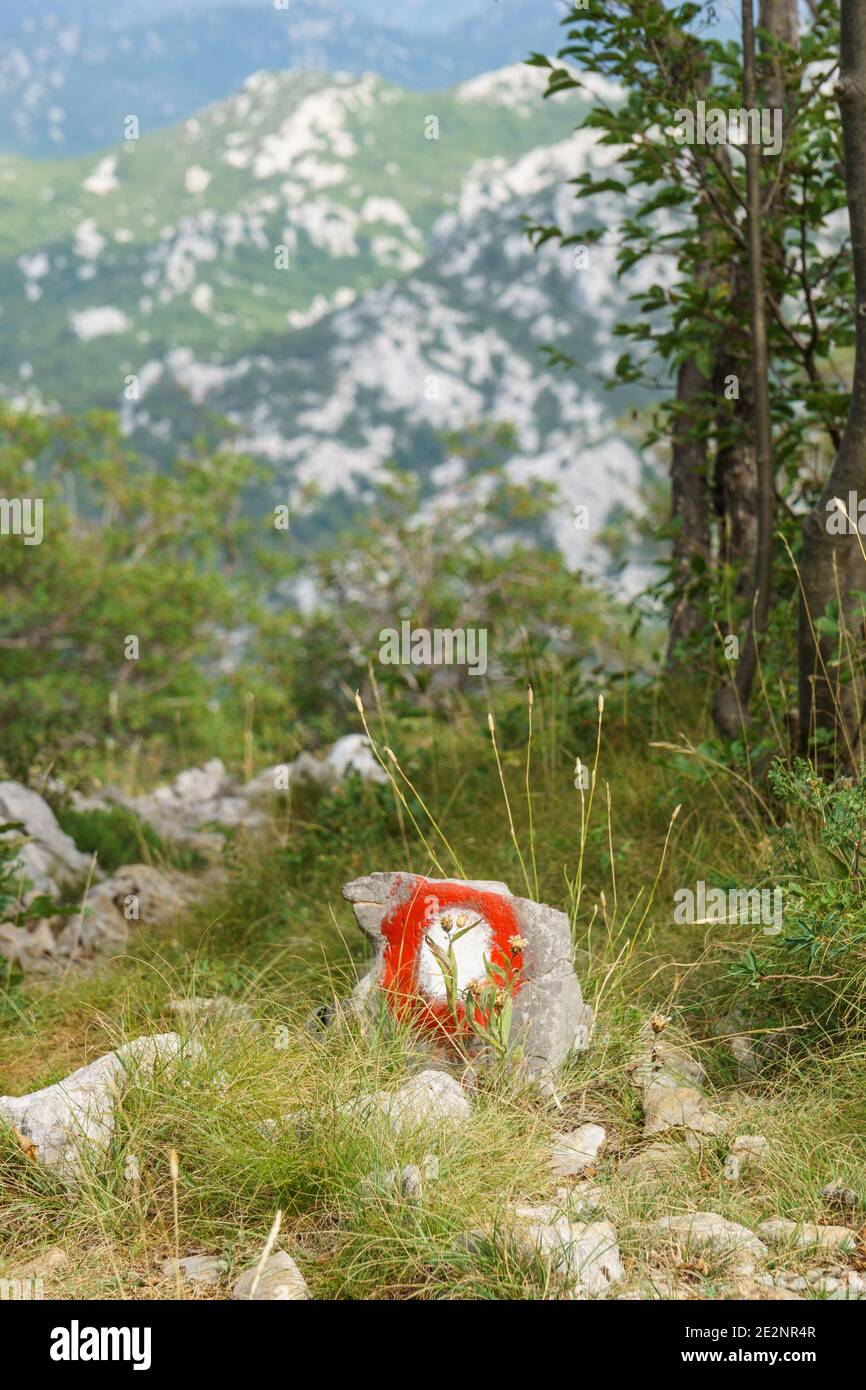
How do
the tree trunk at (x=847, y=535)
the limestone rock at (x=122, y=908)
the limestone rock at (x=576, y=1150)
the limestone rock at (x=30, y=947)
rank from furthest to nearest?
the limestone rock at (x=122, y=908), the limestone rock at (x=30, y=947), the tree trunk at (x=847, y=535), the limestone rock at (x=576, y=1150)

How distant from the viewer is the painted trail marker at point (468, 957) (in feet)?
11.6

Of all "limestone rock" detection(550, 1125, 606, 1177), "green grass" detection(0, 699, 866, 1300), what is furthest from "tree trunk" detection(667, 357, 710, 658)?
"limestone rock" detection(550, 1125, 606, 1177)

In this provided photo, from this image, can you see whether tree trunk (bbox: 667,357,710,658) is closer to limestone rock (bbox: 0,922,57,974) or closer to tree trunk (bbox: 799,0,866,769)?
tree trunk (bbox: 799,0,866,769)

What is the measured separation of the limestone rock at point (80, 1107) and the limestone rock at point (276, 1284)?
588 millimetres

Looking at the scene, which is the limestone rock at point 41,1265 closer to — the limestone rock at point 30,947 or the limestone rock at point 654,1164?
the limestone rock at point 654,1164

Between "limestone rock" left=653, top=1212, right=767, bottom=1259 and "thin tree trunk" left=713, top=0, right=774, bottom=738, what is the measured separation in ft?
8.40

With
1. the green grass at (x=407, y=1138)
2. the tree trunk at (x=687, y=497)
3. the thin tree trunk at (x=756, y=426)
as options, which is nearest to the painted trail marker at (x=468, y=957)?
the green grass at (x=407, y=1138)

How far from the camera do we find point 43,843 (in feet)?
23.7

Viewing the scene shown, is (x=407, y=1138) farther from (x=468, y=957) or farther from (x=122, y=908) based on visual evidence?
(x=122, y=908)

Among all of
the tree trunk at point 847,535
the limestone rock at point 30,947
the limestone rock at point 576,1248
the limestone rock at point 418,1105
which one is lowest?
the limestone rock at point 30,947

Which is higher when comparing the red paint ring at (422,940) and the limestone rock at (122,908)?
the red paint ring at (422,940)

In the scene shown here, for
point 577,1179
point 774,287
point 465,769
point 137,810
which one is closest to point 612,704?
point 465,769

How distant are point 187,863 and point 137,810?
1.37m
